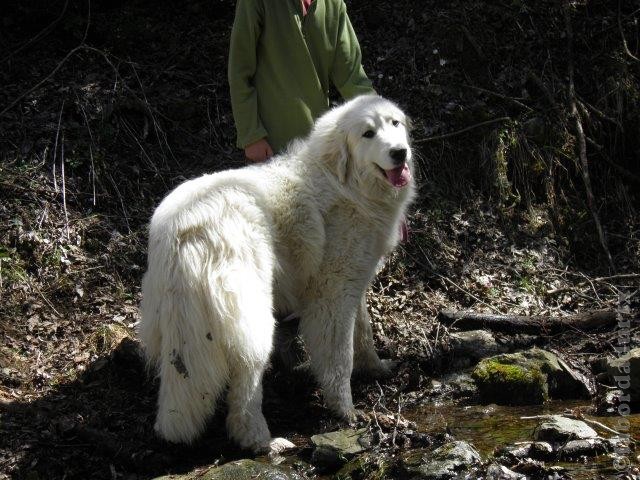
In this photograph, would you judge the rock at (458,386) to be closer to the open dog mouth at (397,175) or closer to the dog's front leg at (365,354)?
the dog's front leg at (365,354)

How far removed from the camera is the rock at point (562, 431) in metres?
4.07

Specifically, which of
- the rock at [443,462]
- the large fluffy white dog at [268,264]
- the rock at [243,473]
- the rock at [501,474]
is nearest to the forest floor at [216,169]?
the rock at [243,473]

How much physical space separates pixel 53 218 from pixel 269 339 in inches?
112

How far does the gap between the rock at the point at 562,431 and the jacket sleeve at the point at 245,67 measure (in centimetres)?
257

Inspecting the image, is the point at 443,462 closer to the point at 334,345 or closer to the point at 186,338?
the point at 334,345

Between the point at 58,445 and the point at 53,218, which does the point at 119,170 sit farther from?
the point at 58,445

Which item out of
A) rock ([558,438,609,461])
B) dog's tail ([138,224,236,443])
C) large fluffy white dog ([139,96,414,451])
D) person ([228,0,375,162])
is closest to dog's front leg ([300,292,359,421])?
large fluffy white dog ([139,96,414,451])

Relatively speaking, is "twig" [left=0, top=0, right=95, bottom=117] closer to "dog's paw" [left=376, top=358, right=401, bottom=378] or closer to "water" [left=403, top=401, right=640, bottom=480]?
"dog's paw" [left=376, top=358, right=401, bottom=378]

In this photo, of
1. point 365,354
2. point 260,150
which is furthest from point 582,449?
point 260,150

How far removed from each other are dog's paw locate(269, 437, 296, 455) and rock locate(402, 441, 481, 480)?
29.5 inches

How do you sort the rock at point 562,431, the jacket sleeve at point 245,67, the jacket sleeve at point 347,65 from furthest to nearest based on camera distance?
1. the jacket sleeve at point 347,65
2. the jacket sleeve at point 245,67
3. the rock at point 562,431

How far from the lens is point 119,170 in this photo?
692 cm

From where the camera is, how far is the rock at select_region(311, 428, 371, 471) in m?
4.15

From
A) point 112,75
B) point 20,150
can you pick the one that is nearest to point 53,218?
point 20,150
